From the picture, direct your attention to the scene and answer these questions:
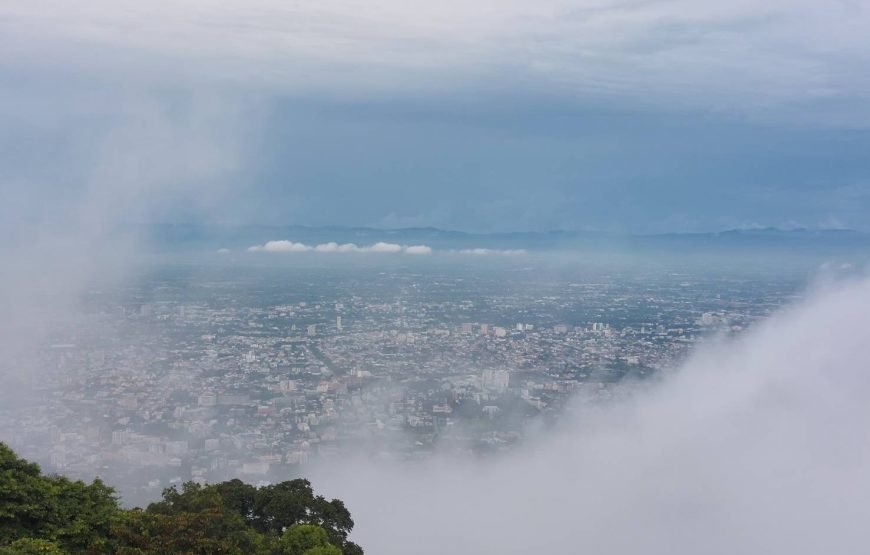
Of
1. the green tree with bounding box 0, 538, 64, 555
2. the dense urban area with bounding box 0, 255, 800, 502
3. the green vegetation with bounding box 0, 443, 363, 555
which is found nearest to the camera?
the green tree with bounding box 0, 538, 64, 555

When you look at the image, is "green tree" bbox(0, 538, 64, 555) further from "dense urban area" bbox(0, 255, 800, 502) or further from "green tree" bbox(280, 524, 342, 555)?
"dense urban area" bbox(0, 255, 800, 502)

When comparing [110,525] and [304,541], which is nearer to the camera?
[110,525]

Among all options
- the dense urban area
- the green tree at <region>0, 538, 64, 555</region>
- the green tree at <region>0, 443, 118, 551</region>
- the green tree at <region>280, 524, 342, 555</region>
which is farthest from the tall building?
the green tree at <region>0, 538, 64, 555</region>

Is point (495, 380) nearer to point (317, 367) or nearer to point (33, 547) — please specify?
point (317, 367)

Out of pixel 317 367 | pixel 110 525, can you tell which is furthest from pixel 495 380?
pixel 110 525

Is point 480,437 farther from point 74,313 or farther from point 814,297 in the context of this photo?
point 74,313

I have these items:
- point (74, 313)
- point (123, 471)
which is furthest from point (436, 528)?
point (74, 313)
